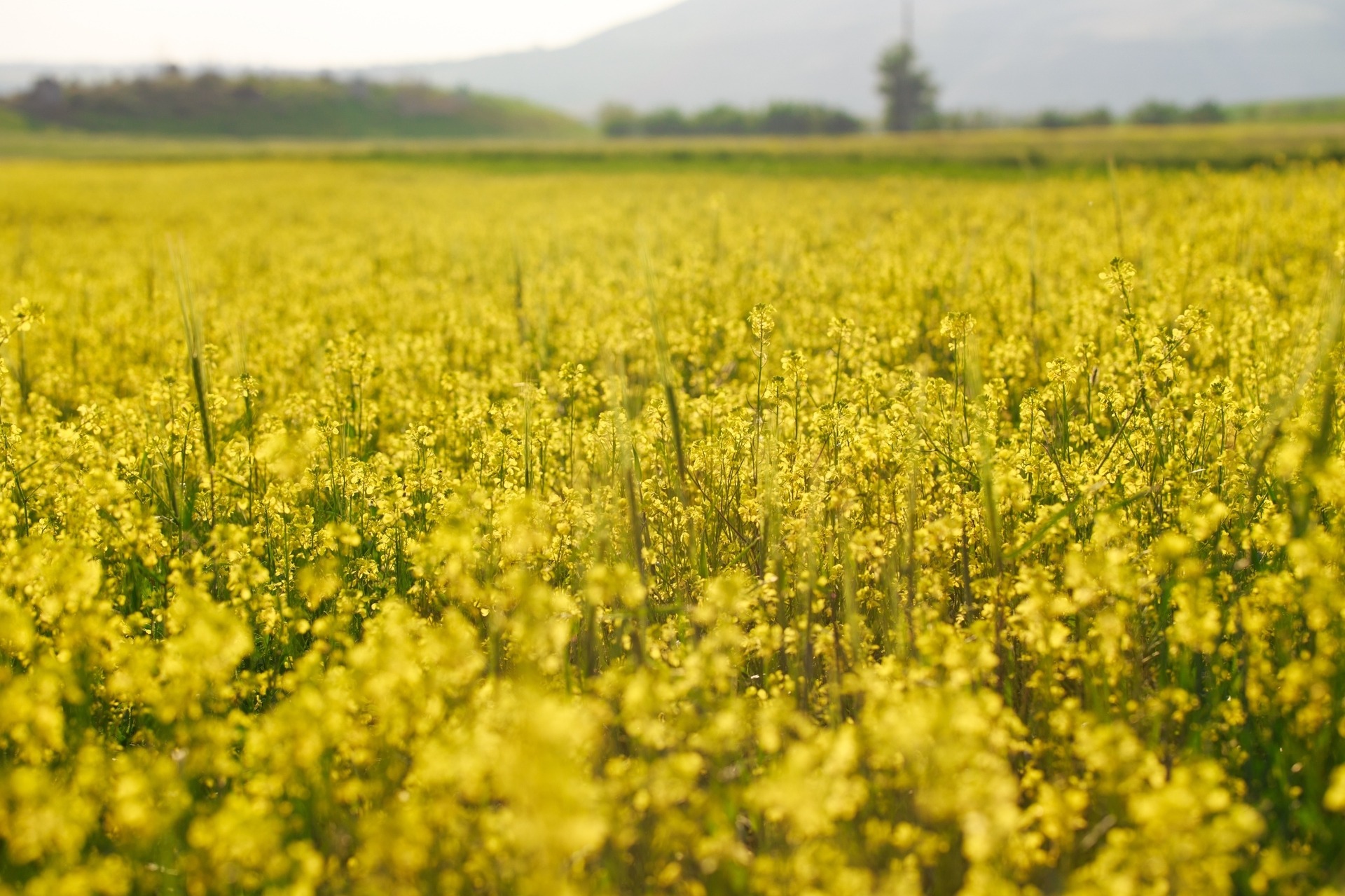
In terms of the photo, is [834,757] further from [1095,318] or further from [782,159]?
[782,159]

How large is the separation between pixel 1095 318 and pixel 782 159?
39.5 metres

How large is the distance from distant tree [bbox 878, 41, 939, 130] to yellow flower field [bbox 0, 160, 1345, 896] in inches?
4048

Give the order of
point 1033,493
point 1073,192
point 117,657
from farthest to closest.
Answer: point 1073,192 < point 1033,493 < point 117,657

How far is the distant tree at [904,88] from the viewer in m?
98.9

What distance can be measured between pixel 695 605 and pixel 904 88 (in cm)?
11053

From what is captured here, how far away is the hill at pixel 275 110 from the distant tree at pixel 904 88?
53309 mm

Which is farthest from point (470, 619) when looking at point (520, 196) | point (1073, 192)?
point (520, 196)

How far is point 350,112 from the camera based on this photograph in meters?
129

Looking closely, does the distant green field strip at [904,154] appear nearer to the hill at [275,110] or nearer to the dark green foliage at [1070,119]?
the dark green foliage at [1070,119]

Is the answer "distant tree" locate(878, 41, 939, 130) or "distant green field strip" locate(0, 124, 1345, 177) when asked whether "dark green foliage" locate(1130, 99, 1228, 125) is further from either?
"distant green field strip" locate(0, 124, 1345, 177)

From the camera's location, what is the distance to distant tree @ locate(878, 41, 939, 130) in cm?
9894

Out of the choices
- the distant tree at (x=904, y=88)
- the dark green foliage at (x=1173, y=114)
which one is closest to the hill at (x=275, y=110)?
the distant tree at (x=904, y=88)

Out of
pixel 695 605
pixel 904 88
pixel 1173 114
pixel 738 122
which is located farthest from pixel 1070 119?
pixel 695 605

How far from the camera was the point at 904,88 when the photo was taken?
333 ft
